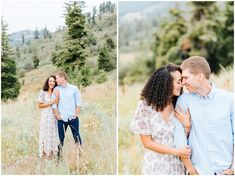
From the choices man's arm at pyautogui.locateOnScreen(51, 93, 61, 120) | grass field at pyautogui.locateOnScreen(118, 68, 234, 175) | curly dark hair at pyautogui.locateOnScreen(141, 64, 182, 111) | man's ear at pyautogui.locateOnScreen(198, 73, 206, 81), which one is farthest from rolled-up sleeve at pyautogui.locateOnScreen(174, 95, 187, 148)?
man's arm at pyautogui.locateOnScreen(51, 93, 61, 120)

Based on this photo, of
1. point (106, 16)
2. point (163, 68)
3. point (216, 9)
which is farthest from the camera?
point (216, 9)

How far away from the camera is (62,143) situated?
4.45m

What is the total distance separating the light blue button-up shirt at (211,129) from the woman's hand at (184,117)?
30mm

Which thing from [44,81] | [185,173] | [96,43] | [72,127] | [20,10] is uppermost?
[20,10]

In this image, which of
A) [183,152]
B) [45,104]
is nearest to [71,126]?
[45,104]

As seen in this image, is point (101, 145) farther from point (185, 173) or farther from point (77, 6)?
point (77, 6)

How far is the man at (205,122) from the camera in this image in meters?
3.83

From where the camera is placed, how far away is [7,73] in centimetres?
451

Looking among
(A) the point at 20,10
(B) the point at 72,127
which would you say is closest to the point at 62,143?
(B) the point at 72,127

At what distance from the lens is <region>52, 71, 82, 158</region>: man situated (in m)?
4.40

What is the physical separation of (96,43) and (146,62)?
2.92 ft

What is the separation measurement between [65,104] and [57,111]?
0.09 m

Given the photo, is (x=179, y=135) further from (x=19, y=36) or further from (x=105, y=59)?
(x=19, y=36)

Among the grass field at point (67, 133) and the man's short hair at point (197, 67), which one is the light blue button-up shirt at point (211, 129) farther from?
the grass field at point (67, 133)
